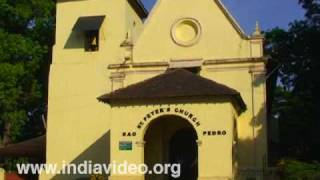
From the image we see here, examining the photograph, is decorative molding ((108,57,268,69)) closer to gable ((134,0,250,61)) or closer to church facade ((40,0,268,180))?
Result: church facade ((40,0,268,180))

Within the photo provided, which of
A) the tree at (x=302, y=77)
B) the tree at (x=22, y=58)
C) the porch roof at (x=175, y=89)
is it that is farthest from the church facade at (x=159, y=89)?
the tree at (x=22, y=58)

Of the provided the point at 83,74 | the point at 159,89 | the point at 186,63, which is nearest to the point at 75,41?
the point at 83,74

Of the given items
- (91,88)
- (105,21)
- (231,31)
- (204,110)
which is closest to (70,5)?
(105,21)

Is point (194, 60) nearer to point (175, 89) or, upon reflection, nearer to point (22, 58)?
point (175, 89)

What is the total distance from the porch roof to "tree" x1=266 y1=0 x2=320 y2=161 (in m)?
6.36

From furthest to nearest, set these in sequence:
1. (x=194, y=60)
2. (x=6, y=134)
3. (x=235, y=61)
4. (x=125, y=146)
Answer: (x=6, y=134), (x=194, y=60), (x=235, y=61), (x=125, y=146)

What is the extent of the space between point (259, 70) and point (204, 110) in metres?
5.27

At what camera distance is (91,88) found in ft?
95.7

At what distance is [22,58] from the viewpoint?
36.1 meters

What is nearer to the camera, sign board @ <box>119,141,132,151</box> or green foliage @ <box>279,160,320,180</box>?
green foliage @ <box>279,160,320,180</box>

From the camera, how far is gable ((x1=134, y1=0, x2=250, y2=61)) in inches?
1073

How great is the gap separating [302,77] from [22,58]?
1676 cm

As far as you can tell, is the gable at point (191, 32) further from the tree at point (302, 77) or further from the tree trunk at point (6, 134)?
the tree trunk at point (6, 134)

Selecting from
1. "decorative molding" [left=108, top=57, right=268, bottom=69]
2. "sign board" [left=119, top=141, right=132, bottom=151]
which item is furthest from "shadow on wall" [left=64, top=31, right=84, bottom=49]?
"sign board" [left=119, top=141, right=132, bottom=151]
